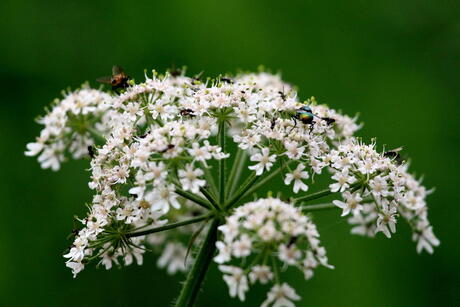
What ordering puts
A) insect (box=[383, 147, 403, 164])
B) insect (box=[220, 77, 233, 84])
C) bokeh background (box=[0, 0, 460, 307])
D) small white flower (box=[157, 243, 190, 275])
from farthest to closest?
bokeh background (box=[0, 0, 460, 307]) < small white flower (box=[157, 243, 190, 275]) < insect (box=[220, 77, 233, 84]) < insect (box=[383, 147, 403, 164])

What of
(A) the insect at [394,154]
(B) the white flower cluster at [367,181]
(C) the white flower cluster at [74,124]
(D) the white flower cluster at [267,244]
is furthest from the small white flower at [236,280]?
(C) the white flower cluster at [74,124]

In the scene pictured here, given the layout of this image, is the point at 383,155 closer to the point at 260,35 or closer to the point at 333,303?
the point at 333,303

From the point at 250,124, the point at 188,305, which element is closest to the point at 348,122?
the point at 250,124

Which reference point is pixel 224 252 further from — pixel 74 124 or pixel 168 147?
pixel 74 124

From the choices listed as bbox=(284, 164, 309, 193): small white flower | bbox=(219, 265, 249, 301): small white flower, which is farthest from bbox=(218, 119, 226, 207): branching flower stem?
bbox=(219, 265, 249, 301): small white flower

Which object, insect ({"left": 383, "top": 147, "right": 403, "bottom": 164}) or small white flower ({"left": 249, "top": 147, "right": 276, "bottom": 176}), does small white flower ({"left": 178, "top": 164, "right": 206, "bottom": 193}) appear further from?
insect ({"left": 383, "top": 147, "right": 403, "bottom": 164})
